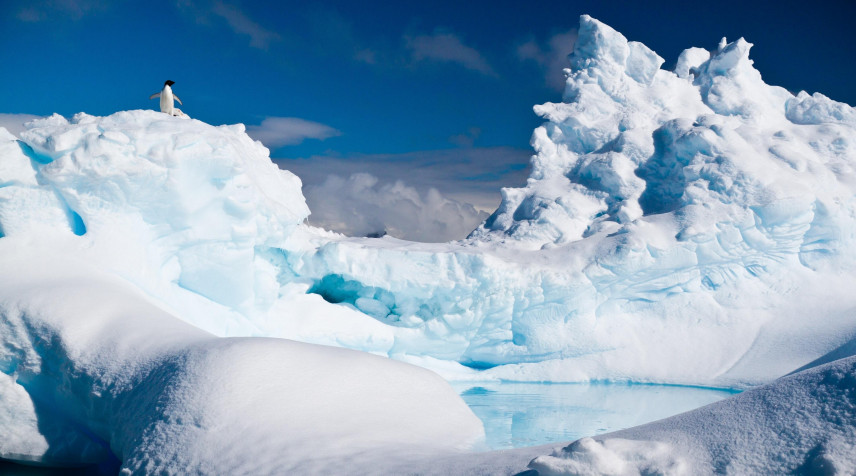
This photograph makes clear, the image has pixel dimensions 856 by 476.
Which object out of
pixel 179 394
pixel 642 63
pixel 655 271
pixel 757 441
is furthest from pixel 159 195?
pixel 642 63

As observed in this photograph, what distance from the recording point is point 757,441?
2967 mm

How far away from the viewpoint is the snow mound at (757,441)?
2.77 m

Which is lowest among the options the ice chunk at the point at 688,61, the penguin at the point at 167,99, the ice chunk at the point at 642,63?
the penguin at the point at 167,99

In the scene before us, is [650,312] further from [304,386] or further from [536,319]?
[304,386]

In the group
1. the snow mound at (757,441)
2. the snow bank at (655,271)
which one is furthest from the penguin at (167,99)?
the snow mound at (757,441)

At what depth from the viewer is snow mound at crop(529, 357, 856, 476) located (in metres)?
2.77

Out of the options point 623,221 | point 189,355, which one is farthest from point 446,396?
point 623,221

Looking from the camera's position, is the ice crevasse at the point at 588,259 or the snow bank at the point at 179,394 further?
the ice crevasse at the point at 588,259

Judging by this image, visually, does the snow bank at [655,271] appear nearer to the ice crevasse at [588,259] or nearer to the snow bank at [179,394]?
the ice crevasse at [588,259]

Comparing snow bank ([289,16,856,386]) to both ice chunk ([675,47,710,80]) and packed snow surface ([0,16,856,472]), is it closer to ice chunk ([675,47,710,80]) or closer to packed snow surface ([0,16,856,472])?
packed snow surface ([0,16,856,472])

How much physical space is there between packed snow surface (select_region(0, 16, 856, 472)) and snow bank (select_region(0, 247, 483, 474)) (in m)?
0.03

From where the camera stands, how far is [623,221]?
12711mm

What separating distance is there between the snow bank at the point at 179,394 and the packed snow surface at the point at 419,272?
3cm

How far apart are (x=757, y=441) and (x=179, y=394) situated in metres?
3.92
